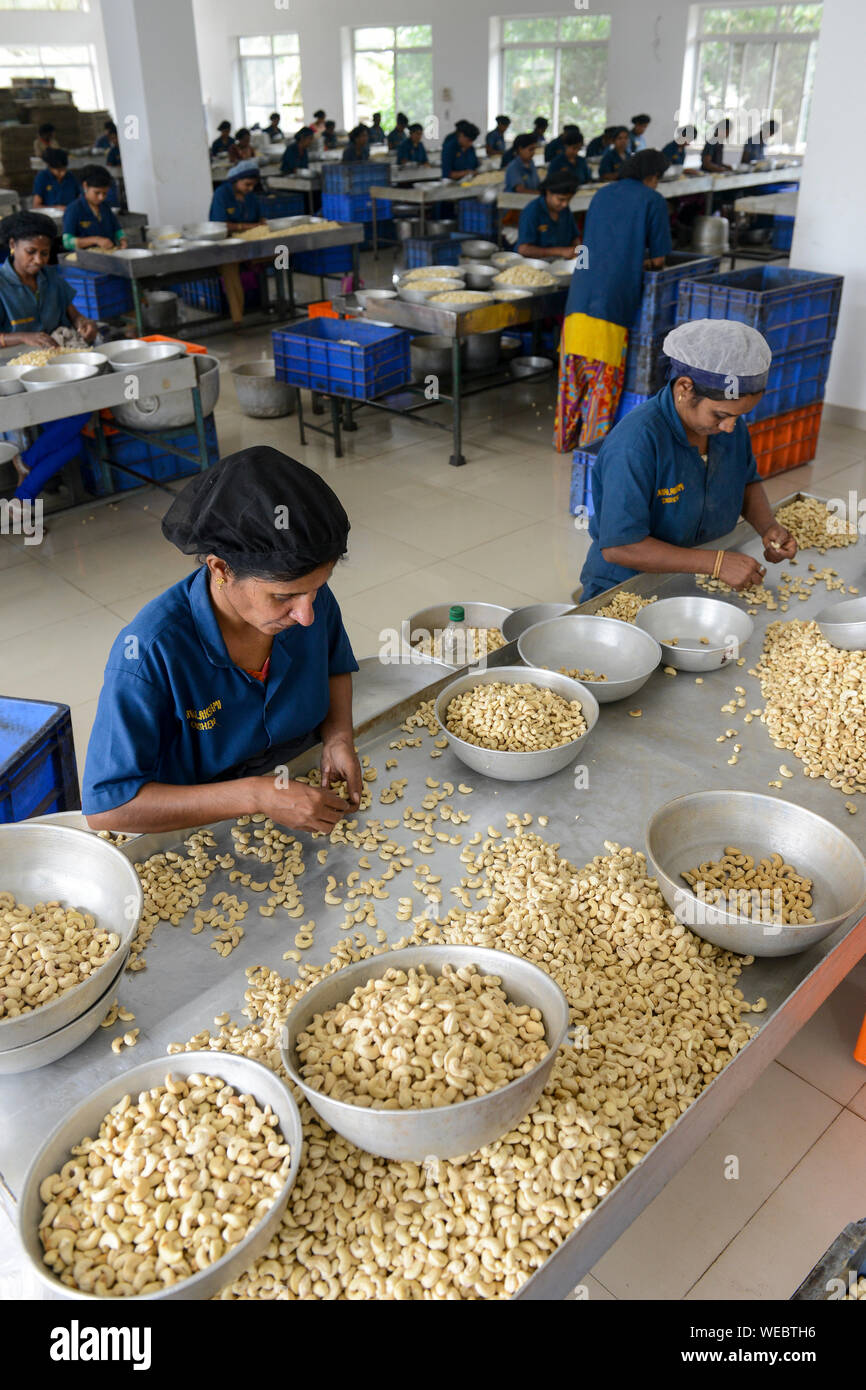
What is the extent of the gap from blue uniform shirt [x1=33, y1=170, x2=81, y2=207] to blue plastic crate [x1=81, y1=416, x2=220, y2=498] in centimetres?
540

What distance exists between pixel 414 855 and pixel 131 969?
51 centimetres

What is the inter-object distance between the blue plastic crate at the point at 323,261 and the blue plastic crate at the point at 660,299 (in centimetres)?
394

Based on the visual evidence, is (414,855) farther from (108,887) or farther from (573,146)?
(573,146)

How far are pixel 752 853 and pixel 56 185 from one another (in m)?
10.3

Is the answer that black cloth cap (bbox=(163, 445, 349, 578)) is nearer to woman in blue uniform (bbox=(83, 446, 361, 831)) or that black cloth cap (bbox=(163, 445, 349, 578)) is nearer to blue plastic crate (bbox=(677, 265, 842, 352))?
woman in blue uniform (bbox=(83, 446, 361, 831))

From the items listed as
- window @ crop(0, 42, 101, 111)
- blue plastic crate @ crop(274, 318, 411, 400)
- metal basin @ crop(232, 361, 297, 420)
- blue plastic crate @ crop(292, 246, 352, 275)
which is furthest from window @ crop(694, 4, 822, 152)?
window @ crop(0, 42, 101, 111)

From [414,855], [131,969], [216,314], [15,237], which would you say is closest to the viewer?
[131,969]

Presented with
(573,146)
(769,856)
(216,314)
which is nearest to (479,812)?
(769,856)

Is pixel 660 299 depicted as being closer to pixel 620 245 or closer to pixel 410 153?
pixel 620 245

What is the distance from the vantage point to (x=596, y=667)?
7.54ft

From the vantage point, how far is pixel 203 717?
1.76 metres

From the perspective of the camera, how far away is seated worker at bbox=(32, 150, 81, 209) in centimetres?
949

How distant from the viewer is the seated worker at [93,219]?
23.5 feet

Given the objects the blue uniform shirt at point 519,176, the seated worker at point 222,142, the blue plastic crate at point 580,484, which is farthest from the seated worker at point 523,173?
the seated worker at point 222,142
